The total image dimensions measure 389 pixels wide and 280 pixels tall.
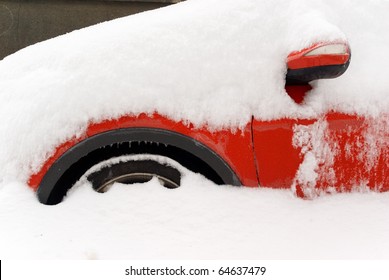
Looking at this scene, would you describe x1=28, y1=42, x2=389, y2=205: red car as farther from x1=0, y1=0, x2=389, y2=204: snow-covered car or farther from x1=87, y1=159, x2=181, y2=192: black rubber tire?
x1=87, y1=159, x2=181, y2=192: black rubber tire

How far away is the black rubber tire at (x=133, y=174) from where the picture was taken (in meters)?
2.15

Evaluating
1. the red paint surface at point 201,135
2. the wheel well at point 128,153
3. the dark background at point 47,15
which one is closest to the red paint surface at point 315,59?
the red paint surface at point 201,135

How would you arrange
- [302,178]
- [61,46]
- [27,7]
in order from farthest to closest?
[27,7] < [61,46] < [302,178]

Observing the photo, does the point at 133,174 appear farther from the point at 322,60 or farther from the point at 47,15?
the point at 47,15

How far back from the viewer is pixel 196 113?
80.5 inches

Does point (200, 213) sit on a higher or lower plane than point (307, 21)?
lower

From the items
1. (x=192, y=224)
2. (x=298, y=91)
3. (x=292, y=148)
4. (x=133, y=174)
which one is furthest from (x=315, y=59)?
(x=133, y=174)

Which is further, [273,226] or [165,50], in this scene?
[165,50]

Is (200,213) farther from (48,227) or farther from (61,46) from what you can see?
(61,46)

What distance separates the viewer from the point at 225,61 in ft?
6.81

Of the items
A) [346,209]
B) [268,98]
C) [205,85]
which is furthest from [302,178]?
[205,85]

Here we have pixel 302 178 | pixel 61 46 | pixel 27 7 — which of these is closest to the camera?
pixel 302 178

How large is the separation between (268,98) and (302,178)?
0.39 m

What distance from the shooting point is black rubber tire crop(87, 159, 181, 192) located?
2.15 m
